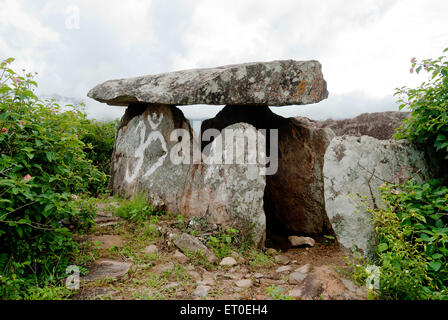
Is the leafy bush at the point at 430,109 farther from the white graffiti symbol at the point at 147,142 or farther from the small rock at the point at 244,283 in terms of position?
the white graffiti symbol at the point at 147,142

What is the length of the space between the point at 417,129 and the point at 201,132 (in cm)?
460

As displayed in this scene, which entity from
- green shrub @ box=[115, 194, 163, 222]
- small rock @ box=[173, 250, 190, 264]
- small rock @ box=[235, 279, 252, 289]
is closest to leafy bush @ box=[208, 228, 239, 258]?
small rock @ box=[173, 250, 190, 264]

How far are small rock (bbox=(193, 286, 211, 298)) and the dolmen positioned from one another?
63.2 inches

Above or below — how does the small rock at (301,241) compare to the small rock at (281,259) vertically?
above

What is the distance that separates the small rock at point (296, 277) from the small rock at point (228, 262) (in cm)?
80

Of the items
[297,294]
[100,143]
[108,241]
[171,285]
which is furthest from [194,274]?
[100,143]

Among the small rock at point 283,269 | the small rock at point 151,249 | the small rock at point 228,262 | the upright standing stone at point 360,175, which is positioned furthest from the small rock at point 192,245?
the upright standing stone at point 360,175

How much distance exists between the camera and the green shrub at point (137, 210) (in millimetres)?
5477

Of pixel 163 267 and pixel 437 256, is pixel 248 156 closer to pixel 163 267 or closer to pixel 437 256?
pixel 163 267

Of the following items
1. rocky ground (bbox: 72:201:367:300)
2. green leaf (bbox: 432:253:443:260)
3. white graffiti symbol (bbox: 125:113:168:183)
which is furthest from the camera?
white graffiti symbol (bbox: 125:113:168:183)

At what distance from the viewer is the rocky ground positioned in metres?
3.27

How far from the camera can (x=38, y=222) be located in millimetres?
3551

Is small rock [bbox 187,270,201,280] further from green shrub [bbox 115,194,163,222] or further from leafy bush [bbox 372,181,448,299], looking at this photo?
leafy bush [bbox 372,181,448,299]

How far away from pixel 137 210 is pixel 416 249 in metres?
4.23
